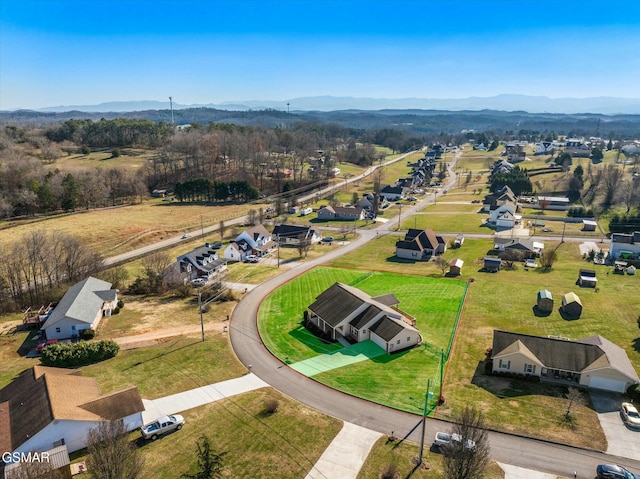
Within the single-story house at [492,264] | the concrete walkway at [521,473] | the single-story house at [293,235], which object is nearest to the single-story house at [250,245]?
the single-story house at [293,235]

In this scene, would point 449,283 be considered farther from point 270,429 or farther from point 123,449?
point 123,449

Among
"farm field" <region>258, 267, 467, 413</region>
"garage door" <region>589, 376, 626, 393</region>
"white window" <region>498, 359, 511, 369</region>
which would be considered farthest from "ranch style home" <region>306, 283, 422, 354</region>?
"garage door" <region>589, 376, 626, 393</region>

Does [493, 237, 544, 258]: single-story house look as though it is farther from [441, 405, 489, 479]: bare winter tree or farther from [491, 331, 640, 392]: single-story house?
[441, 405, 489, 479]: bare winter tree

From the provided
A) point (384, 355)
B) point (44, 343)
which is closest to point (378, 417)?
point (384, 355)

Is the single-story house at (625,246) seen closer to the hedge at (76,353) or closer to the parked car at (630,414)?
the parked car at (630,414)

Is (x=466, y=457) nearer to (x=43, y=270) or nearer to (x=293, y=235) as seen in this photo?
(x=43, y=270)

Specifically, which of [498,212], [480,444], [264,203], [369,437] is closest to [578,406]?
[480,444]
